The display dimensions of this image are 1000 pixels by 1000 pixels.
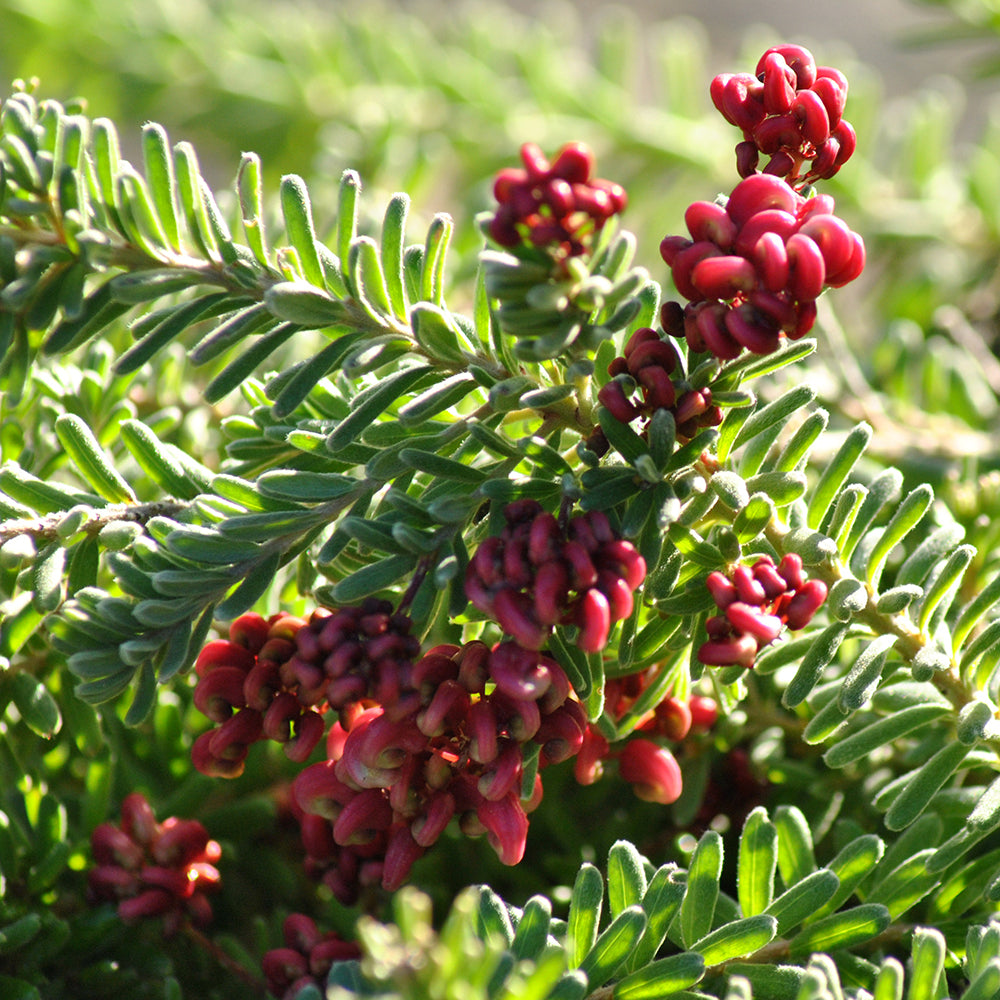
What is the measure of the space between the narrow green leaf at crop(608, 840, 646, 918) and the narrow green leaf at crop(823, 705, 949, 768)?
120mm

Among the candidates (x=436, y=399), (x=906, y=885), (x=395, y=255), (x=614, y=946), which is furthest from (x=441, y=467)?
(x=906, y=885)

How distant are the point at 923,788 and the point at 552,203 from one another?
0.37m

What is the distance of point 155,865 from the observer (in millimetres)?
696


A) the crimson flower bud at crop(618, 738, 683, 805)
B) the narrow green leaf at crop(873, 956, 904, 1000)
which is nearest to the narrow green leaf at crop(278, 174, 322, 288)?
the crimson flower bud at crop(618, 738, 683, 805)

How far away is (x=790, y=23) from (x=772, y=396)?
7.21 ft

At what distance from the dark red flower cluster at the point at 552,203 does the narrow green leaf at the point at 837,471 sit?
21cm

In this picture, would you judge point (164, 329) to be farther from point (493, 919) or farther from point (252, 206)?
point (493, 919)

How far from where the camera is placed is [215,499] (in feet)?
1.89

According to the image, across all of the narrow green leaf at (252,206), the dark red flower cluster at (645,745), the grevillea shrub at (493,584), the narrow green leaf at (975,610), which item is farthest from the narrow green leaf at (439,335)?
the narrow green leaf at (975,610)

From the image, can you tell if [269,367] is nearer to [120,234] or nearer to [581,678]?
[120,234]

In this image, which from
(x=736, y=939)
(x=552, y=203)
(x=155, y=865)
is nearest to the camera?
(x=552, y=203)

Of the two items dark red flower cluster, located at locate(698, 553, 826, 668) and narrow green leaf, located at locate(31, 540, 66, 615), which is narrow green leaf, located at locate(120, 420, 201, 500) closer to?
narrow green leaf, located at locate(31, 540, 66, 615)

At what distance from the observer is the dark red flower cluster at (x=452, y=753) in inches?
20.2

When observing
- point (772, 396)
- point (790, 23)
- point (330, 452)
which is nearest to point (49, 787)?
point (330, 452)
